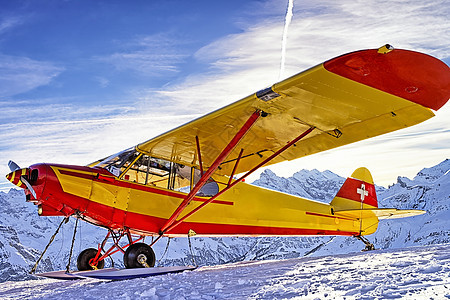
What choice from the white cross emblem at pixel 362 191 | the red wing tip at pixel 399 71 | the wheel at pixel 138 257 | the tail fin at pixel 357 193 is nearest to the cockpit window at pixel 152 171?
the wheel at pixel 138 257

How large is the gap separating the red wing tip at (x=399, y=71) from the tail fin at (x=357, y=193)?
6.80 metres

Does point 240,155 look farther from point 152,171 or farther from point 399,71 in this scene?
point 399,71

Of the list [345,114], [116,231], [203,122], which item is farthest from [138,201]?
[345,114]

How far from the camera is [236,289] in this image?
3934 mm

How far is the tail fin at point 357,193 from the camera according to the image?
12406 mm

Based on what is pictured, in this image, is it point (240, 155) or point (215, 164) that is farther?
point (240, 155)

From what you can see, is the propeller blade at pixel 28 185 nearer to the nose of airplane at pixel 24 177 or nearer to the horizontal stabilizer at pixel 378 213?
the nose of airplane at pixel 24 177

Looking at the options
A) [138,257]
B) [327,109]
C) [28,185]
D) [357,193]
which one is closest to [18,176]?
[28,185]

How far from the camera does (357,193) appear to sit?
12.6m

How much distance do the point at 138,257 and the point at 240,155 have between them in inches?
109

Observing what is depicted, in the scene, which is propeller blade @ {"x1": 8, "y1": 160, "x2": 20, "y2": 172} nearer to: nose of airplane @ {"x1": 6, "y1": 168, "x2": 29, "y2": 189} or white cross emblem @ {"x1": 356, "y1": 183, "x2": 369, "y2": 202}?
nose of airplane @ {"x1": 6, "y1": 168, "x2": 29, "y2": 189}

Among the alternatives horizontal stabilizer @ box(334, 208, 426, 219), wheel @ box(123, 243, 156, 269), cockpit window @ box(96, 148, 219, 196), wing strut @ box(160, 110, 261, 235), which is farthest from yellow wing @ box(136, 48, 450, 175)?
horizontal stabilizer @ box(334, 208, 426, 219)

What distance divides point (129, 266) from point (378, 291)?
517 cm

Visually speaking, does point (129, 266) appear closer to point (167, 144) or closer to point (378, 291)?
point (167, 144)
